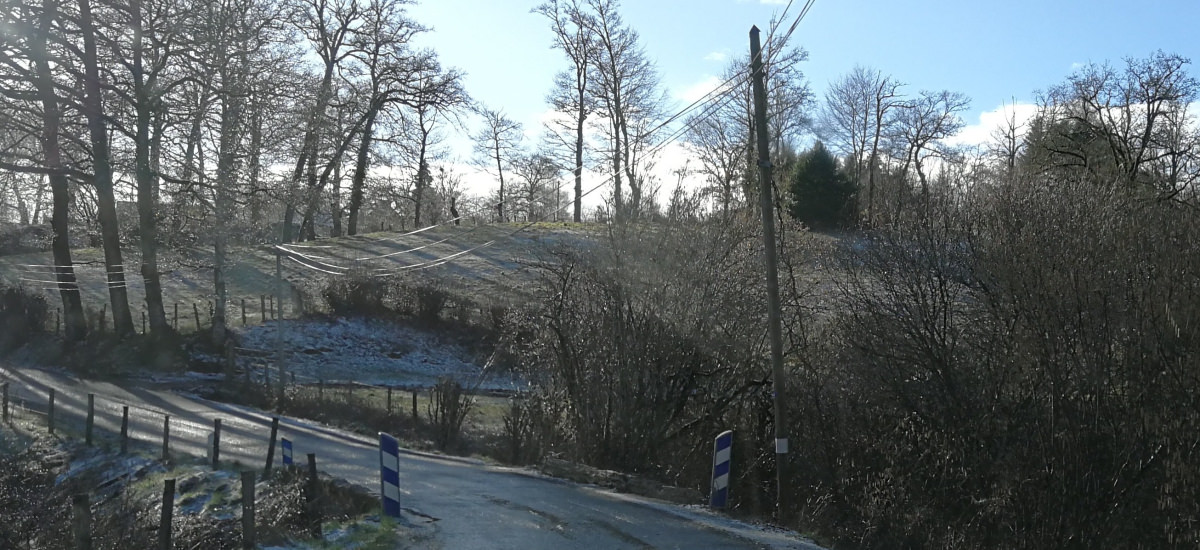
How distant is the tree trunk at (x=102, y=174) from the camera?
25.7 metres

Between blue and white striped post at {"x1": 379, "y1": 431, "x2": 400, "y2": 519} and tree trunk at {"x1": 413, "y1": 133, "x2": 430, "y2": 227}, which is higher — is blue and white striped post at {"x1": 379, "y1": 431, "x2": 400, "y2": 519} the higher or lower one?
the lower one

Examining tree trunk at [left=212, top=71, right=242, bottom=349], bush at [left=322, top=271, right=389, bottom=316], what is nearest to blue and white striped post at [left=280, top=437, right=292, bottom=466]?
tree trunk at [left=212, top=71, right=242, bottom=349]

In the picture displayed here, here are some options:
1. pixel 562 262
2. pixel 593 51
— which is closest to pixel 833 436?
pixel 562 262

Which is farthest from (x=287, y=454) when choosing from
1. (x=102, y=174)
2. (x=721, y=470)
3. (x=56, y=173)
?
(x=102, y=174)

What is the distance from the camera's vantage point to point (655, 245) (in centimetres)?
1786

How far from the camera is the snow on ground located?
32.2m

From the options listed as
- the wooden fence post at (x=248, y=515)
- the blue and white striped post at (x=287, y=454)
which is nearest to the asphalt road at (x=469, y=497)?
the blue and white striped post at (x=287, y=454)

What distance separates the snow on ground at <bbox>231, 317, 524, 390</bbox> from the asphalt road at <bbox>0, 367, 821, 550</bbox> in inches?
303

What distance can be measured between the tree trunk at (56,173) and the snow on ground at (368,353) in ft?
16.9

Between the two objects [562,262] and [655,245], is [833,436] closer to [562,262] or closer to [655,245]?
[655,245]

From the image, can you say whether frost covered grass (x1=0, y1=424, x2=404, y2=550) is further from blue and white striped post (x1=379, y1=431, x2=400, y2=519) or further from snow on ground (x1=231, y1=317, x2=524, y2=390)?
snow on ground (x1=231, y1=317, x2=524, y2=390)

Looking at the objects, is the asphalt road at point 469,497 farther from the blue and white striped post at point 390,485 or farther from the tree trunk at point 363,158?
the tree trunk at point 363,158

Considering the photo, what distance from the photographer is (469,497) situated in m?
13.7

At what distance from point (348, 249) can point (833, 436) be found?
3526 centimetres
